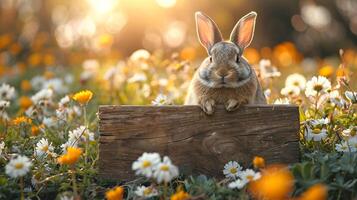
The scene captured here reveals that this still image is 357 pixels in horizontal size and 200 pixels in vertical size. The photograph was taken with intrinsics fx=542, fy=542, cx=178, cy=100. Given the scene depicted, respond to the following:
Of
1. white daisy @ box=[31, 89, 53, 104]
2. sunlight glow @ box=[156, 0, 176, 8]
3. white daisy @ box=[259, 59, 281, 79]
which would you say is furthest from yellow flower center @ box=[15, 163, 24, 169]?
sunlight glow @ box=[156, 0, 176, 8]

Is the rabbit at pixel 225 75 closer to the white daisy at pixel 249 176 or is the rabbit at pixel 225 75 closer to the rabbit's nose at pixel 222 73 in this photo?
the rabbit's nose at pixel 222 73

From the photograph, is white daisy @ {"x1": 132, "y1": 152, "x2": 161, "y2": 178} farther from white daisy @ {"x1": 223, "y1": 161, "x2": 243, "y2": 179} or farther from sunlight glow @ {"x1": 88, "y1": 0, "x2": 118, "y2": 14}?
sunlight glow @ {"x1": 88, "y1": 0, "x2": 118, "y2": 14}

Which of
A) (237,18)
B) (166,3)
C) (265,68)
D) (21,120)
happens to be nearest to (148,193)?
(21,120)

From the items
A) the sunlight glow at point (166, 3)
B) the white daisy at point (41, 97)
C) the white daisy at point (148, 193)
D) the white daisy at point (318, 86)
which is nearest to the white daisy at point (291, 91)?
the white daisy at point (318, 86)

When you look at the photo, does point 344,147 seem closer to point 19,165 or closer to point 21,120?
point 19,165

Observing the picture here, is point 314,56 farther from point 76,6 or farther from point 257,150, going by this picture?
point 257,150
